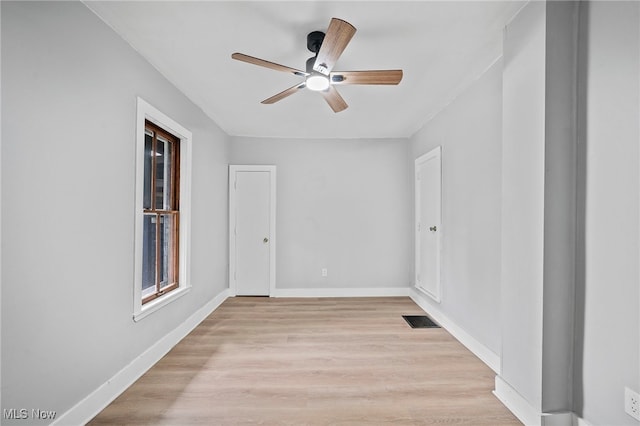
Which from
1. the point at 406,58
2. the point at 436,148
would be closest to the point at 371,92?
the point at 406,58

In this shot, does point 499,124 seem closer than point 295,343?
Yes

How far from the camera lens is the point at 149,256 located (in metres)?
2.74

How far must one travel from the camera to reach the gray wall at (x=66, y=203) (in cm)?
142

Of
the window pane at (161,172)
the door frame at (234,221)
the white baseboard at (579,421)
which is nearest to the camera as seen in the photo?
the white baseboard at (579,421)

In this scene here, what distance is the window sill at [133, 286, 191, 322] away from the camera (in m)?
2.33

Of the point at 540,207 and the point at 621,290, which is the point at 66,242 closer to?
the point at 540,207

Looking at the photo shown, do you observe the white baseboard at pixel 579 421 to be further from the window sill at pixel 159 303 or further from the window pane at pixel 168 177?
the window pane at pixel 168 177

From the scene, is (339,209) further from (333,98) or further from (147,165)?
(147,165)

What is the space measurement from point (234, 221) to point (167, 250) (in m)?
1.61

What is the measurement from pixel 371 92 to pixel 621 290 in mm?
2436

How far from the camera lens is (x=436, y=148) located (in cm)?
364

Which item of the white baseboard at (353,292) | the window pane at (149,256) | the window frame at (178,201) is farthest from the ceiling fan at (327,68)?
the white baseboard at (353,292)

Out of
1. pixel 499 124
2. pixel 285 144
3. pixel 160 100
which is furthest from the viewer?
pixel 285 144

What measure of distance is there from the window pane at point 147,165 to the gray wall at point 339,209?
2.03 m
